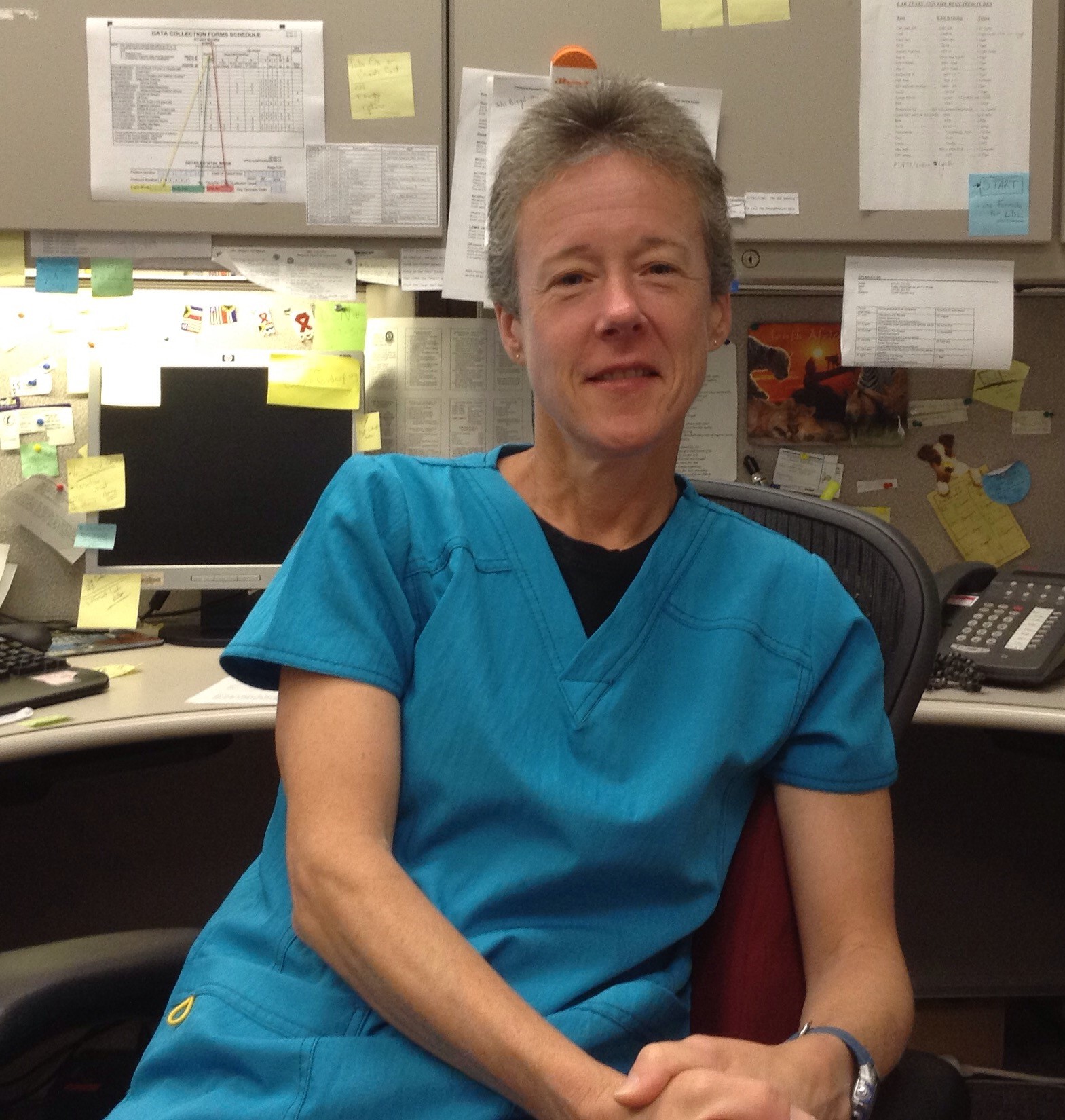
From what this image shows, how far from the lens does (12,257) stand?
4.94ft

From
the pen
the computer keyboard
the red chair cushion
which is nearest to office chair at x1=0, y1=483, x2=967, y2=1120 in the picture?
the red chair cushion

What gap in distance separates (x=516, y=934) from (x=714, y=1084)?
0.17m

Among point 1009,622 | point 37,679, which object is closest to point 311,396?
point 37,679

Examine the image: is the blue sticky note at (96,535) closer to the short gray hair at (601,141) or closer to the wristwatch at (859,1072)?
the short gray hair at (601,141)

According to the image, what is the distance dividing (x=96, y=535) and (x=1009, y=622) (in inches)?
50.1

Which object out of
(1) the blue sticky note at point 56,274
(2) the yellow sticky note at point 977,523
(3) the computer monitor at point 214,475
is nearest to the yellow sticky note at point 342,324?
(3) the computer monitor at point 214,475

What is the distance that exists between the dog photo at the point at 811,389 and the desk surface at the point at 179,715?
524 millimetres

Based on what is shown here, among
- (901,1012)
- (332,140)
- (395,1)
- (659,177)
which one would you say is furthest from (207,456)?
(901,1012)

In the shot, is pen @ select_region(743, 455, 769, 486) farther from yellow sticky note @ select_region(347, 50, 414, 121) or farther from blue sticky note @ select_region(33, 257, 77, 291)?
blue sticky note @ select_region(33, 257, 77, 291)

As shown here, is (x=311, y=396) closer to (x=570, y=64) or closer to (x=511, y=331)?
(x=570, y=64)

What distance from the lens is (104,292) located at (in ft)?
5.03

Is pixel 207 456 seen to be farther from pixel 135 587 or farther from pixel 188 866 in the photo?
pixel 188 866

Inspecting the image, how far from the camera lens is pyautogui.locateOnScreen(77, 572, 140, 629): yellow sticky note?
1.68 metres

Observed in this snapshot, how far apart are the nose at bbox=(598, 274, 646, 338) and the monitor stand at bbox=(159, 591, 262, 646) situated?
932 mm
